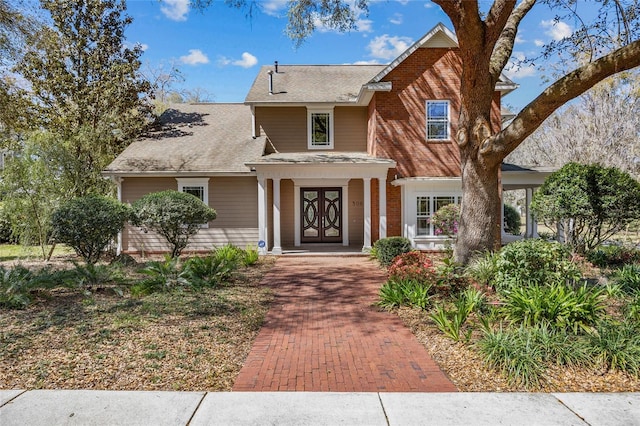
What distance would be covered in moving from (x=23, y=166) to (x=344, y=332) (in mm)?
12215

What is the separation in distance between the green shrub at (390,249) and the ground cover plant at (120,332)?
4295mm

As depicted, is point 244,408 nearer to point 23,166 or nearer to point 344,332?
point 344,332

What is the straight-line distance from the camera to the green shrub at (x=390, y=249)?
37.4 feet

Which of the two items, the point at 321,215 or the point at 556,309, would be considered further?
the point at 321,215

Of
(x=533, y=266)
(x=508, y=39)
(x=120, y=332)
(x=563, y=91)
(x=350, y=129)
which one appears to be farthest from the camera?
(x=350, y=129)

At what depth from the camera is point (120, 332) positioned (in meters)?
5.43

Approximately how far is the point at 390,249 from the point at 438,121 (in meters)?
5.64

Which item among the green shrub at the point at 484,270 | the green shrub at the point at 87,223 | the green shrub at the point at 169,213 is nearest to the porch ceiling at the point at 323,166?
the green shrub at the point at 169,213

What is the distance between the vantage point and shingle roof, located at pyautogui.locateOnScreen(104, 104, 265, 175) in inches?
568

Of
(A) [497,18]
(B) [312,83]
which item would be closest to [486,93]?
(A) [497,18]

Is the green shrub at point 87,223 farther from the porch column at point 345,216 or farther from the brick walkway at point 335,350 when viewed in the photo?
the porch column at point 345,216

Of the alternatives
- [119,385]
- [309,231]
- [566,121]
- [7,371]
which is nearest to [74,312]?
[7,371]

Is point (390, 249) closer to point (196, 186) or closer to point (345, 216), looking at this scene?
point (345, 216)

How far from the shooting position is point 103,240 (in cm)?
1043
